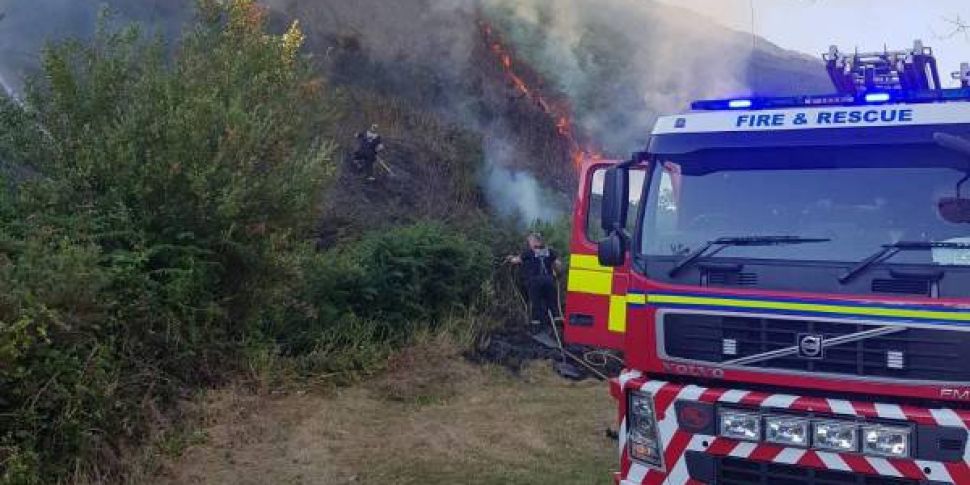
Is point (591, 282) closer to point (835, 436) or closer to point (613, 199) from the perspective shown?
point (613, 199)

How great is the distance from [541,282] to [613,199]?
6.11m

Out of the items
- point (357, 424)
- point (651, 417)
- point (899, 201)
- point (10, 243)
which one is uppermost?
point (899, 201)

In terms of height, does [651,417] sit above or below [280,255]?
below

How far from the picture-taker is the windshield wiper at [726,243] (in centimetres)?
448

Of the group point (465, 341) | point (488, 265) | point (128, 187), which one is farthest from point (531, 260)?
point (128, 187)

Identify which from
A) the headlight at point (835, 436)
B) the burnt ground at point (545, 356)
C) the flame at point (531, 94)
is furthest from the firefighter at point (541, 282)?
the flame at point (531, 94)

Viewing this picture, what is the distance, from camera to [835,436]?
4180mm

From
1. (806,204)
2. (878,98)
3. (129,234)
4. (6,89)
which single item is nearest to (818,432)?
(806,204)

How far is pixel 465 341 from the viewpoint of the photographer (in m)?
10.3

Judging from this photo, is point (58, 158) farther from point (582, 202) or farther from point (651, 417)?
point (651, 417)

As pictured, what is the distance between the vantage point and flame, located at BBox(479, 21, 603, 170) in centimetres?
1995

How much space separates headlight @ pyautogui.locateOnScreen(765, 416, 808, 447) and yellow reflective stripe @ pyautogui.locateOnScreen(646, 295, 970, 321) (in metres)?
0.54

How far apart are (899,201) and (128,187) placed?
585 centimetres

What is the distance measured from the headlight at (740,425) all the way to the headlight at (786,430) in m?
0.05
